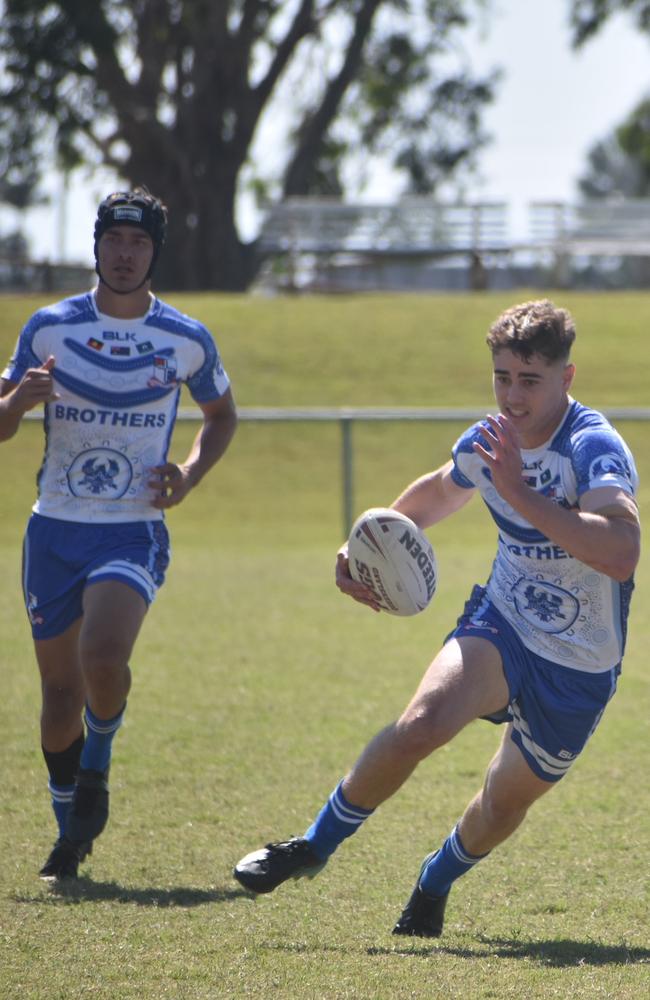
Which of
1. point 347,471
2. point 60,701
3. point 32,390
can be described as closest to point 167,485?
point 32,390

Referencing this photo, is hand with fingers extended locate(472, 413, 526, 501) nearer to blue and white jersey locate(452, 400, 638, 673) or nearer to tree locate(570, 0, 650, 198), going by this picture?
blue and white jersey locate(452, 400, 638, 673)

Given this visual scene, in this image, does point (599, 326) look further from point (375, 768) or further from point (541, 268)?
point (375, 768)

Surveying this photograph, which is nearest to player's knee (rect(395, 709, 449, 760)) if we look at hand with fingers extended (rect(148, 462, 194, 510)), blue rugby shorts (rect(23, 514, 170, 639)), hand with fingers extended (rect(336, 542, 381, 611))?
hand with fingers extended (rect(336, 542, 381, 611))

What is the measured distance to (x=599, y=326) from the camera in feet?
81.3

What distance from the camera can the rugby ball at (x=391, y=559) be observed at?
4.32 m

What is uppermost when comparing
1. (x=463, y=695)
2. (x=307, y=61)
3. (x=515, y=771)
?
(x=307, y=61)

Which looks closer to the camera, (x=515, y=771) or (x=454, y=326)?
(x=515, y=771)

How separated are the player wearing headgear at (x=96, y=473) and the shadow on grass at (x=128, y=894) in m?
0.20

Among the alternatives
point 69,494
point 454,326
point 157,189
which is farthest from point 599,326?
point 69,494

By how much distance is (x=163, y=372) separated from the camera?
515 cm

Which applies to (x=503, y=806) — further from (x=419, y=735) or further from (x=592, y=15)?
(x=592, y=15)

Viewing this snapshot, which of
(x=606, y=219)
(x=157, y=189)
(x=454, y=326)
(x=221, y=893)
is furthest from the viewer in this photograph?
(x=157, y=189)

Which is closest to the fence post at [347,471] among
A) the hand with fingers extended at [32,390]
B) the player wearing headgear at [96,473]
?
the player wearing headgear at [96,473]

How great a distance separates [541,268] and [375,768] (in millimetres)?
31285
